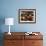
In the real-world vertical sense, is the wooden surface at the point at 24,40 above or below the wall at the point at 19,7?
below

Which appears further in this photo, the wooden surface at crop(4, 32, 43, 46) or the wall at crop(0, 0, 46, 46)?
the wall at crop(0, 0, 46, 46)

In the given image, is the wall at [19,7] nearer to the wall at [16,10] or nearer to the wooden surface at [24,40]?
the wall at [16,10]

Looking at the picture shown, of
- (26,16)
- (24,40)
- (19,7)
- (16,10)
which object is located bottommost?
(24,40)

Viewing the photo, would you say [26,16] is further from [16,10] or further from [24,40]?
[24,40]

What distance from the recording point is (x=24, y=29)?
181 inches

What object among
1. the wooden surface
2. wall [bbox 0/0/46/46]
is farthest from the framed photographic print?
the wooden surface

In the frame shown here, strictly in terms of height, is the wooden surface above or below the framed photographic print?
below

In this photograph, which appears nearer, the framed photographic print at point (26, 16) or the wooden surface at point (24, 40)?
the wooden surface at point (24, 40)

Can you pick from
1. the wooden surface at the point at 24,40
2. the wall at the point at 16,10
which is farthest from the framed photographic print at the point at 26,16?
the wooden surface at the point at 24,40

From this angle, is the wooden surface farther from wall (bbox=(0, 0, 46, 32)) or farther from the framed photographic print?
the framed photographic print

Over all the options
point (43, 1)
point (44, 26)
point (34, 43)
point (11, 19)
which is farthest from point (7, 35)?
point (43, 1)

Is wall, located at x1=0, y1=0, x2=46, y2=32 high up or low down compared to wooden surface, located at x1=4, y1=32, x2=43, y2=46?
up

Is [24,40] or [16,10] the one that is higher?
[16,10]

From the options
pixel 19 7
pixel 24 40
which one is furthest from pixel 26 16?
pixel 24 40
